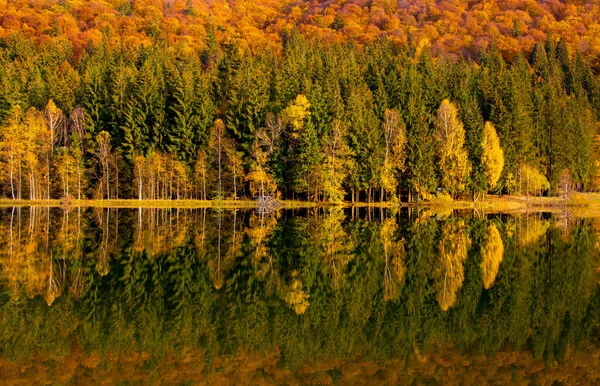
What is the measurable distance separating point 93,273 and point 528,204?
66383mm

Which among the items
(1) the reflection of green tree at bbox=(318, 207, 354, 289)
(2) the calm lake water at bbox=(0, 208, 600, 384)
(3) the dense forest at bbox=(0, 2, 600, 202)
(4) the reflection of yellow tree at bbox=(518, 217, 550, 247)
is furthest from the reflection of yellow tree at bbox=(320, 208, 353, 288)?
(3) the dense forest at bbox=(0, 2, 600, 202)

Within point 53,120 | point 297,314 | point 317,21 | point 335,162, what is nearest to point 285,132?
point 335,162

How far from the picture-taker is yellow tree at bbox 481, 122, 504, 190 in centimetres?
7038

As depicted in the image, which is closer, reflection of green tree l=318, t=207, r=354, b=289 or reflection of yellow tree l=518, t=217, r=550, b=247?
reflection of green tree l=318, t=207, r=354, b=289

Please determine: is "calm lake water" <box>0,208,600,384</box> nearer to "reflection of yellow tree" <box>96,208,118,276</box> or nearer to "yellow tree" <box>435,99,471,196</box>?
"reflection of yellow tree" <box>96,208,118,276</box>

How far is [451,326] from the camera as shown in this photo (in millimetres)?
13922

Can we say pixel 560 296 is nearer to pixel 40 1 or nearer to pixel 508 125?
pixel 508 125

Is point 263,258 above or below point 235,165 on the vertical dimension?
below

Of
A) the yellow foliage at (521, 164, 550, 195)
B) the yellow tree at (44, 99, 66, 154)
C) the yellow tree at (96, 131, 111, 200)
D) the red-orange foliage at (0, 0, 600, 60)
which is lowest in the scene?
the yellow foliage at (521, 164, 550, 195)

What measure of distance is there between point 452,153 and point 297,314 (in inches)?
2322

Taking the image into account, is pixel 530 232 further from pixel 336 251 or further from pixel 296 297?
pixel 296 297

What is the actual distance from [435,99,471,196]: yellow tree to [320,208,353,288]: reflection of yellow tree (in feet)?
114

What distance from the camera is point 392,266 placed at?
21.6m

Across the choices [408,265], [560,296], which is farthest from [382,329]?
[408,265]
